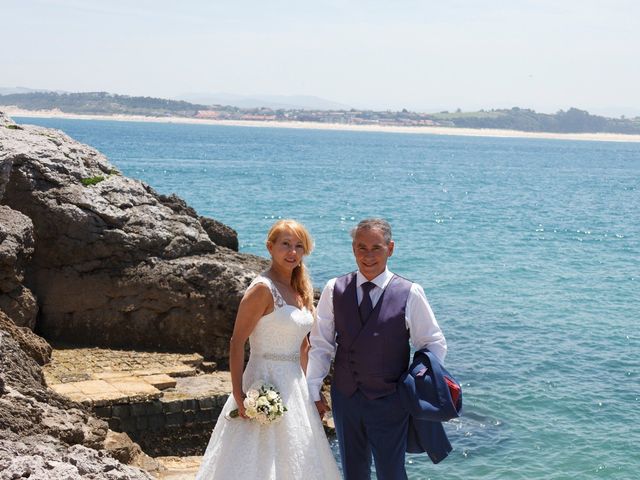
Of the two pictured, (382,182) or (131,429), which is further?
(382,182)

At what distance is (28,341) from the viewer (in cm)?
927

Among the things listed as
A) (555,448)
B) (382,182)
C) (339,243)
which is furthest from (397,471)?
(382,182)

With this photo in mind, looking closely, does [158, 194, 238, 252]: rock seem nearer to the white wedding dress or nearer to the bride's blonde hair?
the bride's blonde hair

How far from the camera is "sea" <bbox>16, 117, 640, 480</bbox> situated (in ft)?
39.3

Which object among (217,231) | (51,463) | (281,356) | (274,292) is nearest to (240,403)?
(281,356)

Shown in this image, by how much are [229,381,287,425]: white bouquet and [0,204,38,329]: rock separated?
18.0 ft

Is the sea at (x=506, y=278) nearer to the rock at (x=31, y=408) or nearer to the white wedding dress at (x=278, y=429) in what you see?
the white wedding dress at (x=278, y=429)

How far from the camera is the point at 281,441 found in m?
5.89

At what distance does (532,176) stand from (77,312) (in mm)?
68979

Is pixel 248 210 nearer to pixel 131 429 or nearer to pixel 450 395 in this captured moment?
pixel 131 429

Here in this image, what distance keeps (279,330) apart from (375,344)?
24.4 inches

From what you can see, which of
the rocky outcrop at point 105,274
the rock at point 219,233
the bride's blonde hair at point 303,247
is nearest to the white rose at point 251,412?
the bride's blonde hair at point 303,247

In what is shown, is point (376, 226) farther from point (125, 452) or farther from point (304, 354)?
point (125, 452)

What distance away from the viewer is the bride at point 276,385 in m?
5.84
